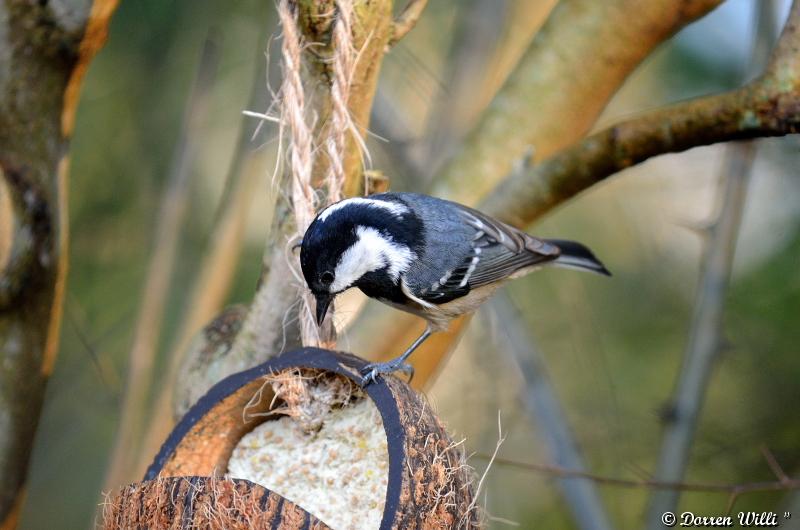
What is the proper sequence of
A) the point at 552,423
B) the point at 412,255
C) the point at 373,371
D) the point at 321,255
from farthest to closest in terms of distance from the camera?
the point at 552,423, the point at 412,255, the point at 321,255, the point at 373,371

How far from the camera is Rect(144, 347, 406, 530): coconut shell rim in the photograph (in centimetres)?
123

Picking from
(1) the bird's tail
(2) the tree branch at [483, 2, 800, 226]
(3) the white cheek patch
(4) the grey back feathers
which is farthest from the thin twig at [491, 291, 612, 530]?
(3) the white cheek patch

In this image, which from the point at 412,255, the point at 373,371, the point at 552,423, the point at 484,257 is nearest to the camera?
the point at 373,371

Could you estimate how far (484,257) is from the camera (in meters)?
1.86

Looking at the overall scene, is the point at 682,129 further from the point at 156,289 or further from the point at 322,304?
the point at 156,289

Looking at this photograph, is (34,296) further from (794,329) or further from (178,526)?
(794,329)

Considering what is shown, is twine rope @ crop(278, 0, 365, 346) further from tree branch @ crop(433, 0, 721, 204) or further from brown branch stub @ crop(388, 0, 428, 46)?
tree branch @ crop(433, 0, 721, 204)

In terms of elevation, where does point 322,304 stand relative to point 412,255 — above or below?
below

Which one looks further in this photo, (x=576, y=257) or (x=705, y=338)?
(x=705, y=338)

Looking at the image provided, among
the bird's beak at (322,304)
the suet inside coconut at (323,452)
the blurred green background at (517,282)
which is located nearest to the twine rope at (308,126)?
the bird's beak at (322,304)

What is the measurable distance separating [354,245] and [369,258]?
112mm

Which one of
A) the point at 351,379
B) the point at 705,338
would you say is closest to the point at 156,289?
the point at 351,379

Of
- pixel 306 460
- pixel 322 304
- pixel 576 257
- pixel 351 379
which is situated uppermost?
pixel 576 257

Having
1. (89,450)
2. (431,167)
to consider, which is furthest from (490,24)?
(89,450)
